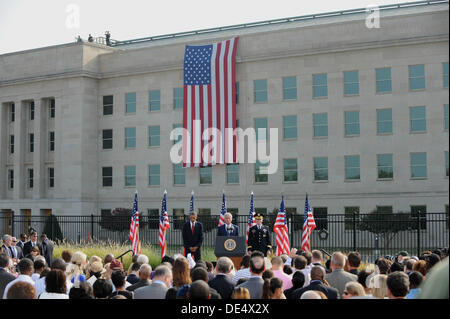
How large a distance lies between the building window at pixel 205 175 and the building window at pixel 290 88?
811cm

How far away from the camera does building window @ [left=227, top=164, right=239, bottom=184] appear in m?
52.9

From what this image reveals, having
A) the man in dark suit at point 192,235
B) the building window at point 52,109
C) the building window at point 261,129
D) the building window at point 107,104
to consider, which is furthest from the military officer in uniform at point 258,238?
the building window at point 52,109

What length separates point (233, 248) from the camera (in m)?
17.8

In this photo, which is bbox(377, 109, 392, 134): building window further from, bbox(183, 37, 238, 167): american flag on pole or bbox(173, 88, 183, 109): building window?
bbox(173, 88, 183, 109): building window

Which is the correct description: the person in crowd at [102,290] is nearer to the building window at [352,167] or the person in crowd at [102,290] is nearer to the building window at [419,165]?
the building window at [419,165]

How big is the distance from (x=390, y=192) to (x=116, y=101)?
23591mm

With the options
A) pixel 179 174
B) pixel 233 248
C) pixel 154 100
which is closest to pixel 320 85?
pixel 179 174

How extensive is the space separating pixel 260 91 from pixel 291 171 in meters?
6.32

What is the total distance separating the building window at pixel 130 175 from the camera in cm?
5747

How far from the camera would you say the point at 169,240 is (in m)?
51.2

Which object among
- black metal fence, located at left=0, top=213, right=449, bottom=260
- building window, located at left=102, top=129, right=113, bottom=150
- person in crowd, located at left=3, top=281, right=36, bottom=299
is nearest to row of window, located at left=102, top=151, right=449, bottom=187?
building window, located at left=102, top=129, right=113, bottom=150

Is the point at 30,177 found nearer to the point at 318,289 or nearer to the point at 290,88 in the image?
the point at 290,88
